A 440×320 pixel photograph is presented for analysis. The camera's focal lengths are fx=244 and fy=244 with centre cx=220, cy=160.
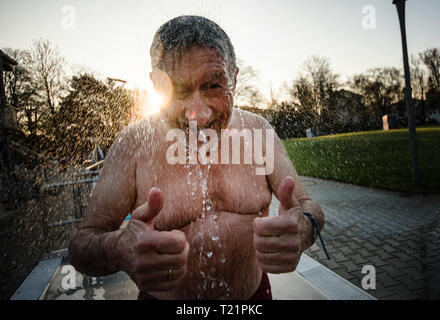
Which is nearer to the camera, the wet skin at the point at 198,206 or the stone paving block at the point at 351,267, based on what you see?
the wet skin at the point at 198,206

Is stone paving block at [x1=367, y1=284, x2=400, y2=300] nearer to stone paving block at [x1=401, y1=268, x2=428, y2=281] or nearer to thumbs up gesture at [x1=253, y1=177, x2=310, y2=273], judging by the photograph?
stone paving block at [x1=401, y1=268, x2=428, y2=281]

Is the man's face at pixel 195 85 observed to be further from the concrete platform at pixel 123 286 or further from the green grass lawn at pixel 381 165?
the green grass lawn at pixel 381 165

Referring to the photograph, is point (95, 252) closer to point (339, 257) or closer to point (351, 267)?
point (351, 267)

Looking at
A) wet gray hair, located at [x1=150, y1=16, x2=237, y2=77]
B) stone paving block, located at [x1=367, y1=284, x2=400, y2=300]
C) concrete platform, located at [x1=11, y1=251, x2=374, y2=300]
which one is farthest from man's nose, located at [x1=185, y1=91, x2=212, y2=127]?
stone paving block, located at [x1=367, y1=284, x2=400, y2=300]

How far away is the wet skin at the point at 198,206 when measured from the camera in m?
1.15

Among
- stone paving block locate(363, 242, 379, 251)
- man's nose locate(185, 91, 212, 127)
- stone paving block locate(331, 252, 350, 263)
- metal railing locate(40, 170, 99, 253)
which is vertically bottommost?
stone paving block locate(331, 252, 350, 263)

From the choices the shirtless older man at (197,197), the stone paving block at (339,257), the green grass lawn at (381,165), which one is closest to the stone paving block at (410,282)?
the stone paving block at (339,257)

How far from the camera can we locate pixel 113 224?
4.64 ft

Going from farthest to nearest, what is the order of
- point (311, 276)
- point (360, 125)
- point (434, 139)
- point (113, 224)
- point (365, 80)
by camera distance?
1. point (365, 80)
2. point (360, 125)
3. point (434, 139)
4. point (311, 276)
5. point (113, 224)

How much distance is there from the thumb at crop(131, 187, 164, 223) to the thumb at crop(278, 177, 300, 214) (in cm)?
54

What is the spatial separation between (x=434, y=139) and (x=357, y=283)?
17884 millimetres

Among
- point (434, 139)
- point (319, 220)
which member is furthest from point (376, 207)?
point (434, 139)

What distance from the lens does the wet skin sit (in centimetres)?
115

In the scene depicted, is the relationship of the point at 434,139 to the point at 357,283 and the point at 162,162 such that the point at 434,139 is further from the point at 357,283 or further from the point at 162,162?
the point at 162,162
